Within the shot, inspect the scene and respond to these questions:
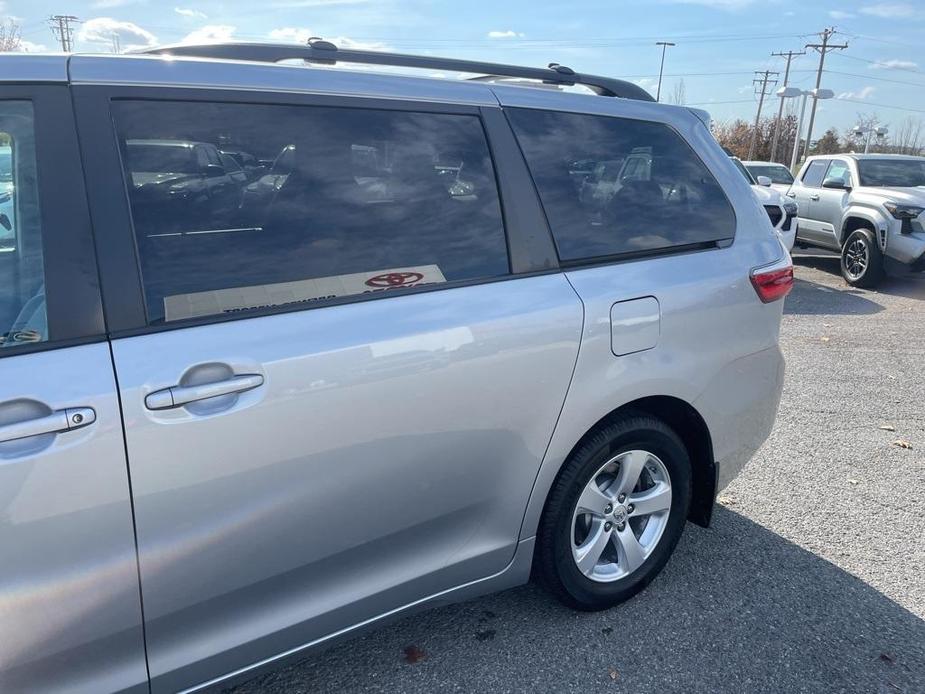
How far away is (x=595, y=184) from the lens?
261cm

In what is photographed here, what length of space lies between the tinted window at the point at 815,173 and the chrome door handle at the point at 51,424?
1186cm

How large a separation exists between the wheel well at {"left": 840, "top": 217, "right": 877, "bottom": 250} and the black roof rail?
845cm

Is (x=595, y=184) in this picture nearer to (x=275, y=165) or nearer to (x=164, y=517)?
(x=275, y=165)

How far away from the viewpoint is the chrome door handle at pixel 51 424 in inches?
59.0

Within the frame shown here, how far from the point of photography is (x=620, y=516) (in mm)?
2746

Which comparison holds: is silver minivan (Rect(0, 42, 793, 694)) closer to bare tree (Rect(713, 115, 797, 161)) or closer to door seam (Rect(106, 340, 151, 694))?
door seam (Rect(106, 340, 151, 694))

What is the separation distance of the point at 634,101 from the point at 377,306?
4.91ft

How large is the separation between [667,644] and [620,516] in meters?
0.48

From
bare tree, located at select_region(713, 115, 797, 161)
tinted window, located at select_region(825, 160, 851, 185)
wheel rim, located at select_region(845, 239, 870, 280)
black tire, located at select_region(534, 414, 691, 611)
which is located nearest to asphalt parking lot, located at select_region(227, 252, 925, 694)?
black tire, located at select_region(534, 414, 691, 611)

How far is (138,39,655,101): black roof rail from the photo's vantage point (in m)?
2.20

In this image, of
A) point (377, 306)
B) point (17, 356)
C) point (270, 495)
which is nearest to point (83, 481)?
point (17, 356)

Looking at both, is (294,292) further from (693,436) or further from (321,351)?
(693,436)

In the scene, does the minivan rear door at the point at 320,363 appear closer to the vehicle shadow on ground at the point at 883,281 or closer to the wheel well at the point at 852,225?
the vehicle shadow on ground at the point at 883,281

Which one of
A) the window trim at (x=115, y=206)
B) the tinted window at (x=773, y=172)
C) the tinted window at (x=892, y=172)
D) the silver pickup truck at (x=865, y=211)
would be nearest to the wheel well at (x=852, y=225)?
the silver pickup truck at (x=865, y=211)
